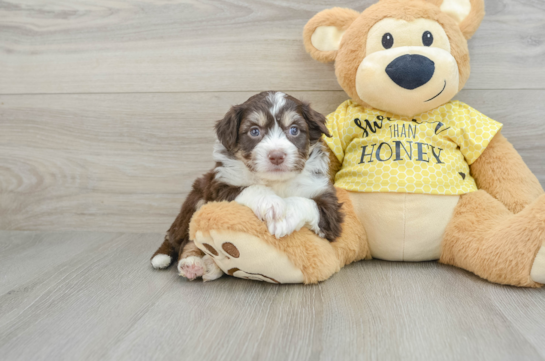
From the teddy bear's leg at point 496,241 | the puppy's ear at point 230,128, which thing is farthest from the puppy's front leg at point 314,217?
the teddy bear's leg at point 496,241

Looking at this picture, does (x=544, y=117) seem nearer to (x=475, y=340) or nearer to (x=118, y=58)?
(x=475, y=340)

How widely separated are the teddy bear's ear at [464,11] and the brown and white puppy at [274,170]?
74 centimetres

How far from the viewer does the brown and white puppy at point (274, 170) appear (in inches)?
51.5

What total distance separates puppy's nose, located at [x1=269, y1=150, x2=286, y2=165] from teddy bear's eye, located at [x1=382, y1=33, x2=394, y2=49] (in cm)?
65

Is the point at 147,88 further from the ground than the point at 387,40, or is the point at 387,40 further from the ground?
the point at 387,40

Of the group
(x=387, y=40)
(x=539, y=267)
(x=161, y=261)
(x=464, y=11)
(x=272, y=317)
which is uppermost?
(x=464, y=11)

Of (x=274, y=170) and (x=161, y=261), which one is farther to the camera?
(x=161, y=261)

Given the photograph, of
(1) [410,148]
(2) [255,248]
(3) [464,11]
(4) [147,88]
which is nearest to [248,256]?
(2) [255,248]

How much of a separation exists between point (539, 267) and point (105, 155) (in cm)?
199

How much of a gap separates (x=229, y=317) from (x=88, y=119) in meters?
1.48

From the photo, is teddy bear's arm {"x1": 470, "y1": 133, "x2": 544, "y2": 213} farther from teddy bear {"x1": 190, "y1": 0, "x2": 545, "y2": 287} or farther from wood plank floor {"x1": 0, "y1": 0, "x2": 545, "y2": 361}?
wood plank floor {"x1": 0, "y1": 0, "x2": 545, "y2": 361}

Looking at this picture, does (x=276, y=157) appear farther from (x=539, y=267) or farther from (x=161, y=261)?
(x=539, y=267)

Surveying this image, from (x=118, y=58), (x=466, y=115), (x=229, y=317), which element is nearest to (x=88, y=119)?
(x=118, y=58)

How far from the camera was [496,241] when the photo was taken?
1365mm
